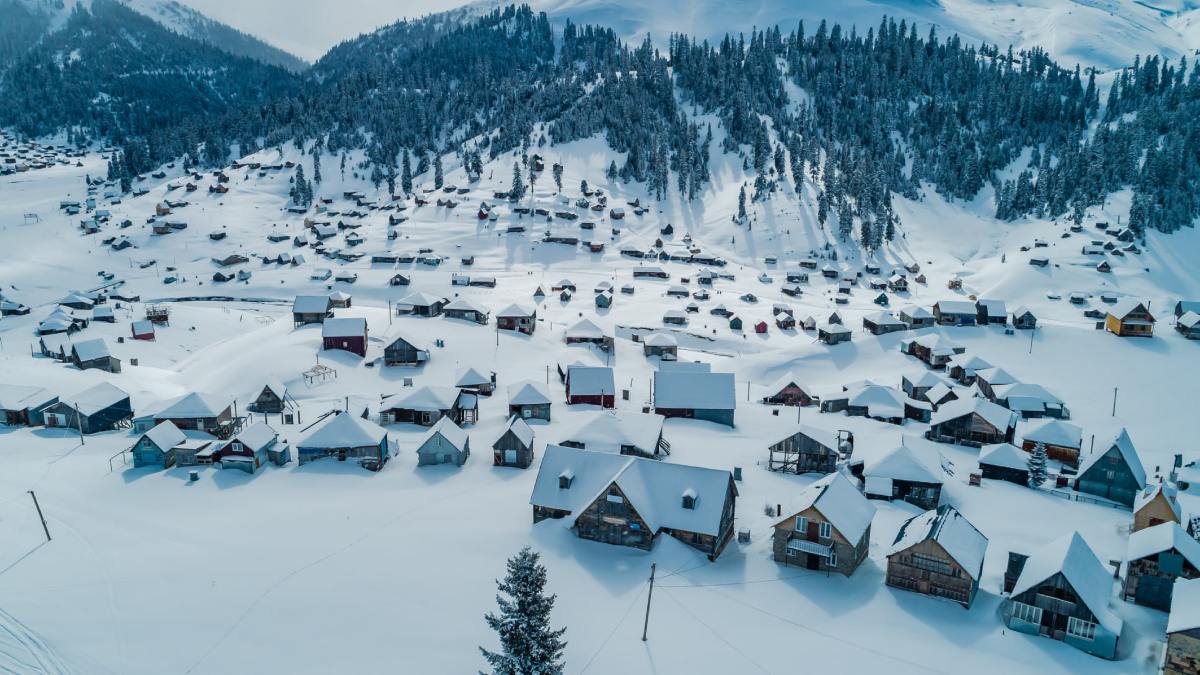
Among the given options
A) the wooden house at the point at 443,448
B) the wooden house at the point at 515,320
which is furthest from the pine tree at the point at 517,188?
the wooden house at the point at 443,448

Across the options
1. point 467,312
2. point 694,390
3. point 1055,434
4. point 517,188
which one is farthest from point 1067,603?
point 517,188

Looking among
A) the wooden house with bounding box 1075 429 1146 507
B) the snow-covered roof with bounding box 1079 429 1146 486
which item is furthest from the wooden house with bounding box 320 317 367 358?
the snow-covered roof with bounding box 1079 429 1146 486

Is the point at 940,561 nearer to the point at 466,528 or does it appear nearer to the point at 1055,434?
the point at 466,528

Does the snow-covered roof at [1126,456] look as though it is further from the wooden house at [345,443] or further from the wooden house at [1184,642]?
the wooden house at [345,443]

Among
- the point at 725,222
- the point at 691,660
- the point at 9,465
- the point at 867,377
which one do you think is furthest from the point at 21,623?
the point at 725,222

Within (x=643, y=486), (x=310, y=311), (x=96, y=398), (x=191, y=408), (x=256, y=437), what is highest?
(x=310, y=311)

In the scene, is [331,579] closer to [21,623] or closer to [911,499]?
[21,623]
